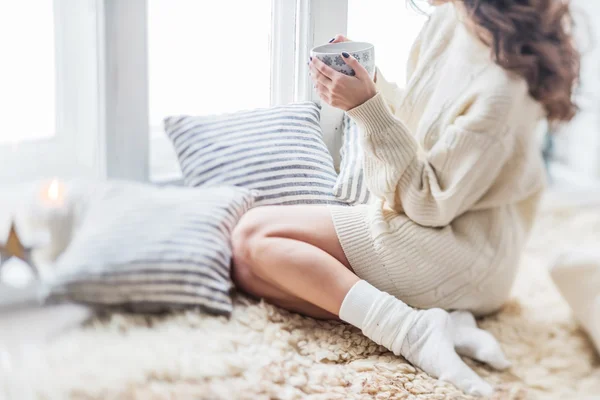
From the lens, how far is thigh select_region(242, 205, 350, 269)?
0.75 metres

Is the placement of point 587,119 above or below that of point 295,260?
above

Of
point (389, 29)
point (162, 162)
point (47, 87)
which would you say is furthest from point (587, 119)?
point (47, 87)

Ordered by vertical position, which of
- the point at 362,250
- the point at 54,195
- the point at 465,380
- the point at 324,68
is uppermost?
the point at 324,68

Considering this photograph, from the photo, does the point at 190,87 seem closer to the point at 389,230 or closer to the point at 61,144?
the point at 61,144

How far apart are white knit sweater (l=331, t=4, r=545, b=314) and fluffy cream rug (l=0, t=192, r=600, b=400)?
0.17 feet

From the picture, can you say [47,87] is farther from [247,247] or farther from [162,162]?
[247,247]

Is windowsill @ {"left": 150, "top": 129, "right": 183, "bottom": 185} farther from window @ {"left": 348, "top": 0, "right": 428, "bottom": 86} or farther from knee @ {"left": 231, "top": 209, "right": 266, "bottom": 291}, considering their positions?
window @ {"left": 348, "top": 0, "right": 428, "bottom": 86}

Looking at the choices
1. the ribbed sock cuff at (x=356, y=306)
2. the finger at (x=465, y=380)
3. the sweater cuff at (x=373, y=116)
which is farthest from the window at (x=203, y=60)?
the finger at (x=465, y=380)

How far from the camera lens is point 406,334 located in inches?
31.2

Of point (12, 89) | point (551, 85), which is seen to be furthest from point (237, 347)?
point (551, 85)

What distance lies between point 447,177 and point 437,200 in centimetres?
3

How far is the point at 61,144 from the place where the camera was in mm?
621

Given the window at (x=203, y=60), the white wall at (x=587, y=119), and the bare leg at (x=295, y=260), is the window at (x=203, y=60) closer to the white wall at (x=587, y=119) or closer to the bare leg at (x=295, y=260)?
the bare leg at (x=295, y=260)

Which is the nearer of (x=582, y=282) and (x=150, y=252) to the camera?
(x=150, y=252)
